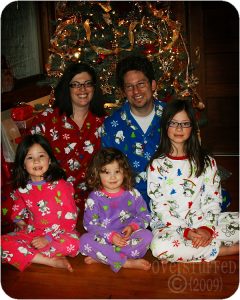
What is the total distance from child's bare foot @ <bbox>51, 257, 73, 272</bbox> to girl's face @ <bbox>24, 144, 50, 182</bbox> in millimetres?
428

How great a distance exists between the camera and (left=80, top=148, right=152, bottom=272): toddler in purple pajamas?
6.29 feet

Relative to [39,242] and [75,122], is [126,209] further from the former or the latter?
[75,122]

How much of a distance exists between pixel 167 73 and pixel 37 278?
1.78m

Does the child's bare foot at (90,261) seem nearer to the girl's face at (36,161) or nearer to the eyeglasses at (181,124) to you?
the girl's face at (36,161)

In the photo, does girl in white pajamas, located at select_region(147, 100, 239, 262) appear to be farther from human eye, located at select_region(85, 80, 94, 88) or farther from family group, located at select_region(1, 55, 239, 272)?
human eye, located at select_region(85, 80, 94, 88)

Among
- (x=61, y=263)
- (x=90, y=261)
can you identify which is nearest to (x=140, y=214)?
(x=90, y=261)

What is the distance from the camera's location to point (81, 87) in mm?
2414

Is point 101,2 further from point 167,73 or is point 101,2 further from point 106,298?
point 106,298

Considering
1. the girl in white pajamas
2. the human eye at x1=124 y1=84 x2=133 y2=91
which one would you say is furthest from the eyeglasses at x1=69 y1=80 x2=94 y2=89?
the girl in white pajamas

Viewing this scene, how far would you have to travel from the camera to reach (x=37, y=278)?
1.87 m

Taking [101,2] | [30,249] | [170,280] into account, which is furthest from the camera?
[101,2]

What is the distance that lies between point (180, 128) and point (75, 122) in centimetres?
77

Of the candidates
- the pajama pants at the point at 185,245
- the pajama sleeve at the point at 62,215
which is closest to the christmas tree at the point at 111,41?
the pajama sleeve at the point at 62,215

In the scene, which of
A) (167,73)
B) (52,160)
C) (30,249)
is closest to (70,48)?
(167,73)
